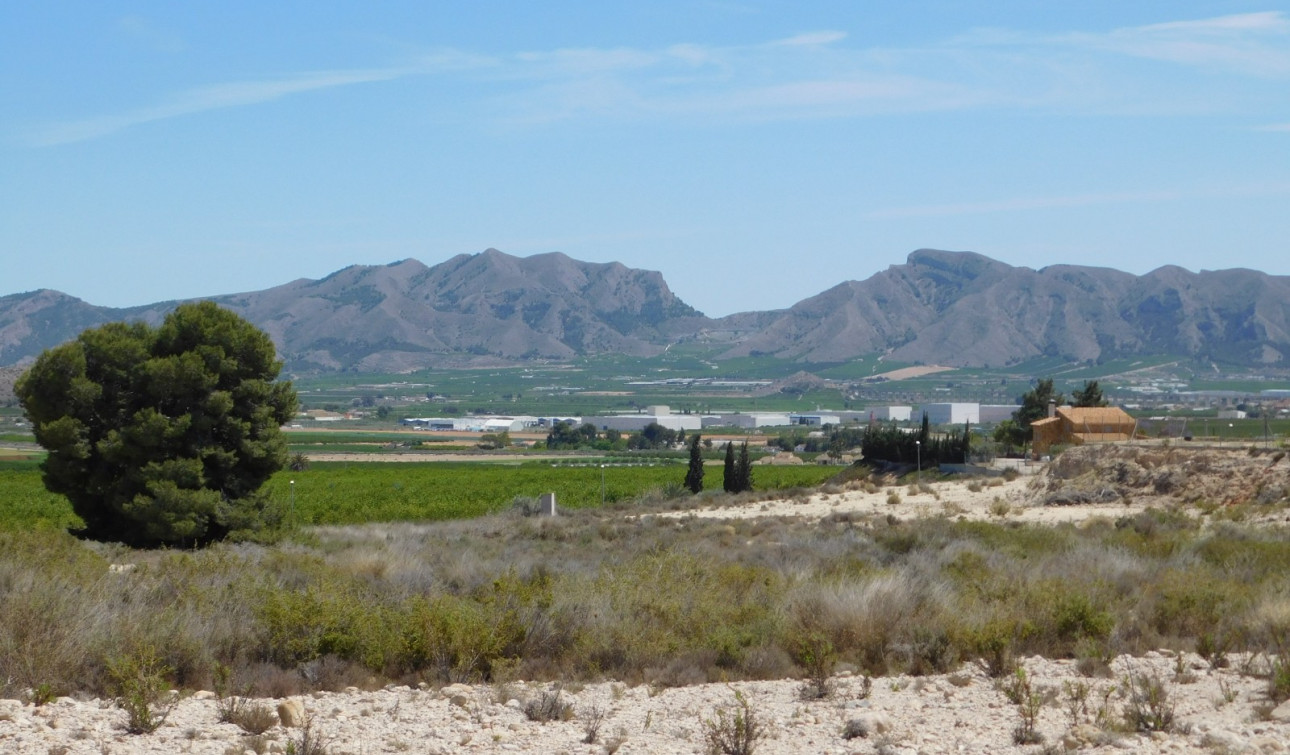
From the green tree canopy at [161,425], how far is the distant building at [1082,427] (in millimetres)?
30528

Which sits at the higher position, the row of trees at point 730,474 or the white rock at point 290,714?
the white rock at point 290,714

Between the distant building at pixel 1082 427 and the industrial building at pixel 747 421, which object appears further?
the industrial building at pixel 747 421

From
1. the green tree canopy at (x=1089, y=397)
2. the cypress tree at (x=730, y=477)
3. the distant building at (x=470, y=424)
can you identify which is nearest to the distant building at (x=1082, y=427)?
the green tree canopy at (x=1089, y=397)

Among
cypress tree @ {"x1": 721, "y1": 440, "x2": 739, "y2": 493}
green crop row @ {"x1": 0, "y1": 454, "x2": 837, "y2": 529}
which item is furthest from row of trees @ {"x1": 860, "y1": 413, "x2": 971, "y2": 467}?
cypress tree @ {"x1": 721, "y1": 440, "x2": 739, "y2": 493}

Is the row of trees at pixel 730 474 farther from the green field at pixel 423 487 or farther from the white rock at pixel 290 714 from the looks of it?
the white rock at pixel 290 714

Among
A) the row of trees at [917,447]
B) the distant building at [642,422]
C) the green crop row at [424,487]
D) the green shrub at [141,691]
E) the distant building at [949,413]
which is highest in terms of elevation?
the green shrub at [141,691]

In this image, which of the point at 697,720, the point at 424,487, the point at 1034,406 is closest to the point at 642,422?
the point at 1034,406

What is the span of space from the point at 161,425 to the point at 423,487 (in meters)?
35.1

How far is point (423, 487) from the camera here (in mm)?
59438

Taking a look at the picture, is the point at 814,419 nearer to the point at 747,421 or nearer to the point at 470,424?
Result: the point at 747,421

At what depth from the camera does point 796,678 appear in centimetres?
1122

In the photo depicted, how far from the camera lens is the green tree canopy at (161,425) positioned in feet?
81.0

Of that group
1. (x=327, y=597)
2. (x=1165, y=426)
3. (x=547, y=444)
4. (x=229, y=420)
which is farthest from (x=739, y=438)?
(x=327, y=597)

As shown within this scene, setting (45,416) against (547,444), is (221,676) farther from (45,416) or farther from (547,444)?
(547,444)
